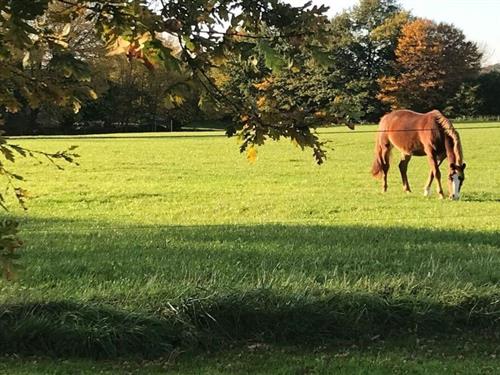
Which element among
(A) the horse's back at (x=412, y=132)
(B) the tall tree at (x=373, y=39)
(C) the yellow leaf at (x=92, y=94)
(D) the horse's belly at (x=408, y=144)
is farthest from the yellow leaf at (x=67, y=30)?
(B) the tall tree at (x=373, y=39)

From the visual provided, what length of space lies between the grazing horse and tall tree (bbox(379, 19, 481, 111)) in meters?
57.2

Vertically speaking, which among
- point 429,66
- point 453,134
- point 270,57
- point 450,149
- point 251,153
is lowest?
point 450,149

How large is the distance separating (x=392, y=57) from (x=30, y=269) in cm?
8230

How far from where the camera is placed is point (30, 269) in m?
6.49

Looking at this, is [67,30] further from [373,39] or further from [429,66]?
[373,39]

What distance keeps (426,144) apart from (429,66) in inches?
2593

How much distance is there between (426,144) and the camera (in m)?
17.7

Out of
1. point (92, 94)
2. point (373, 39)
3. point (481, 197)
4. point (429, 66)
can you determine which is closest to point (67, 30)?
point (92, 94)

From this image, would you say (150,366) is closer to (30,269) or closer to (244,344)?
(244,344)

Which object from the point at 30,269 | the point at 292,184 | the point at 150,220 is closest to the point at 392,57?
the point at 292,184

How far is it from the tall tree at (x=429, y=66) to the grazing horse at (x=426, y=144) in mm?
57229

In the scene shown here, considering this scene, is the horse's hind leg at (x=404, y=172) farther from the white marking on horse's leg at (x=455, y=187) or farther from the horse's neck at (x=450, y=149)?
the white marking on horse's leg at (x=455, y=187)

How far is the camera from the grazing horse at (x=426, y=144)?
653 inches

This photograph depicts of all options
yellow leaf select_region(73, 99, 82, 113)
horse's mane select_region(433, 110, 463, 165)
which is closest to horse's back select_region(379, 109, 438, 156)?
horse's mane select_region(433, 110, 463, 165)
